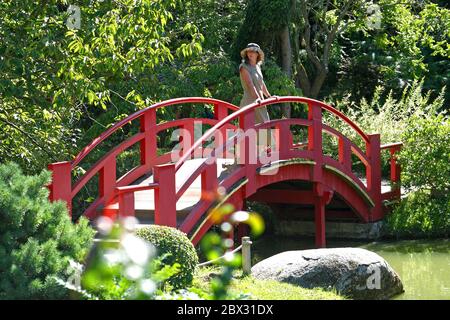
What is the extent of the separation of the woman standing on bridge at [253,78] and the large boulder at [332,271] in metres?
3.10

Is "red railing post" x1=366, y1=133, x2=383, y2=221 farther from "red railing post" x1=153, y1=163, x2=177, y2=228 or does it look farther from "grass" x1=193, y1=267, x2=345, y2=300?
"grass" x1=193, y1=267, x2=345, y2=300

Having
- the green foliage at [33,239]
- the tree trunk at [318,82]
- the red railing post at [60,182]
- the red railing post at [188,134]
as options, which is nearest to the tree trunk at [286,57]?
the tree trunk at [318,82]

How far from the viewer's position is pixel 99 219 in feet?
36.8

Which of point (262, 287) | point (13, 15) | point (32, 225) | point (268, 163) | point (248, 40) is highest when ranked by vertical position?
point (248, 40)

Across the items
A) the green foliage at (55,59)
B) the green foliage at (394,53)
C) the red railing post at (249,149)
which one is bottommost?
the red railing post at (249,149)

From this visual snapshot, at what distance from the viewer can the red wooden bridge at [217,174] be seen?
11.1 metres

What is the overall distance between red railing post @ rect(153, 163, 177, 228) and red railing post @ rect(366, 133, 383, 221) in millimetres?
6686

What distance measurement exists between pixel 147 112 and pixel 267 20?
692 centimetres

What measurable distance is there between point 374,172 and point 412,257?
2497 mm

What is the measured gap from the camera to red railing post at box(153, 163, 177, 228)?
11008mm

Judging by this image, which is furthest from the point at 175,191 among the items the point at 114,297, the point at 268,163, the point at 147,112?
the point at 114,297

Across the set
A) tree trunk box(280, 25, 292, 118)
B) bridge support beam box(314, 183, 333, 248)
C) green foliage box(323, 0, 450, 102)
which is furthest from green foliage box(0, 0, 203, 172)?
green foliage box(323, 0, 450, 102)

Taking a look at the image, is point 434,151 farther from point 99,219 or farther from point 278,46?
point 99,219

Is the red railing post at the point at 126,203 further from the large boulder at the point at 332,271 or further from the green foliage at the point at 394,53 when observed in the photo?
the green foliage at the point at 394,53
